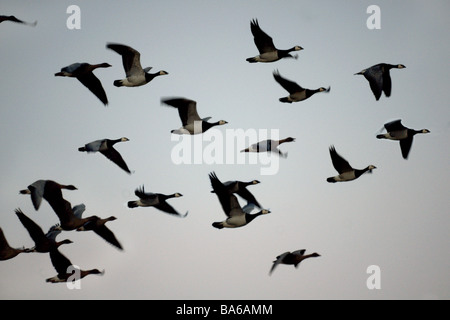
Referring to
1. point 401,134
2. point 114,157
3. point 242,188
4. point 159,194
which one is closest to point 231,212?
point 242,188

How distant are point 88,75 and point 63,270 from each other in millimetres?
5031

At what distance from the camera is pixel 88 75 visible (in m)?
19.4

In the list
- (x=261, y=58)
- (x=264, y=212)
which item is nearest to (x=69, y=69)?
(x=261, y=58)

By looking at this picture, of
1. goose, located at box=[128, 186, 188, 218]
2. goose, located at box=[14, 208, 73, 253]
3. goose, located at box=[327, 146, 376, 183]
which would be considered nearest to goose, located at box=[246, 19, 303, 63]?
goose, located at box=[327, 146, 376, 183]

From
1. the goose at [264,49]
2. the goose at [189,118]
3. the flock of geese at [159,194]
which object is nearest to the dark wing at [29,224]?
the flock of geese at [159,194]

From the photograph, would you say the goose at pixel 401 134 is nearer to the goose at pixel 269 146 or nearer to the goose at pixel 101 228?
the goose at pixel 269 146

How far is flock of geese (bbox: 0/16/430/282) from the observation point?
18094 millimetres

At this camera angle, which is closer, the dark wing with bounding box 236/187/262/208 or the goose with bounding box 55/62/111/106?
the goose with bounding box 55/62/111/106

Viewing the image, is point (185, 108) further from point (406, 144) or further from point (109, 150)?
point (406, 144)

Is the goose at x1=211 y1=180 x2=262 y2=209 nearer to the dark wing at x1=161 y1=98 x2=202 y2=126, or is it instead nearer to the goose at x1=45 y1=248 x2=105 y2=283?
the dark wing at x1=161 y1=98 x2=202 y2=126

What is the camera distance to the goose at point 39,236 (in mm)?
18656
